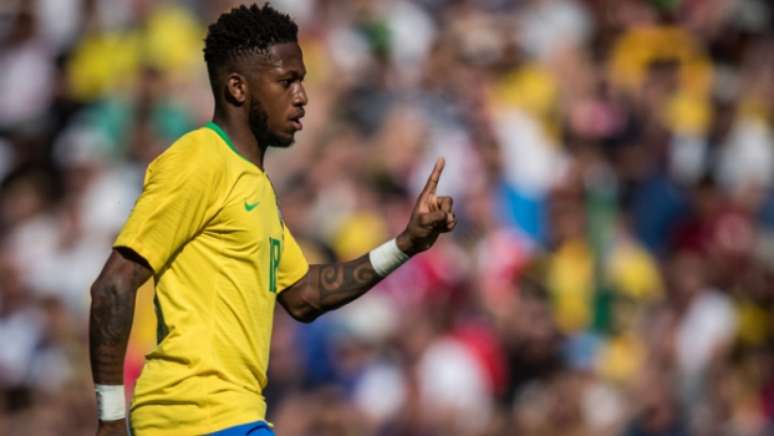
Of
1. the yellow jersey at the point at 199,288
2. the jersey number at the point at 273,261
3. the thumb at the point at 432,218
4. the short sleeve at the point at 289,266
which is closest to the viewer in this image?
the yellow jersey at the point at 199,288

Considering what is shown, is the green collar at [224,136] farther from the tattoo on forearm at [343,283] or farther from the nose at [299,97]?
the tattoo on forearm at [343,283]

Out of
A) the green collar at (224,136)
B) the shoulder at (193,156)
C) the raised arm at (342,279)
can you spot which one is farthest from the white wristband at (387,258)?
the shoulder at (193,156)

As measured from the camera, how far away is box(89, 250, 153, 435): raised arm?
5242 millimetres

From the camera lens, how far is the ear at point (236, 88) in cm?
570

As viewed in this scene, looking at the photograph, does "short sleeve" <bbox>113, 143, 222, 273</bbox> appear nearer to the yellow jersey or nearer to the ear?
the yellow jersey

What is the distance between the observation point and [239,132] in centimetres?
573

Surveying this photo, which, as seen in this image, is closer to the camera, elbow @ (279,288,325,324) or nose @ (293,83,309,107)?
nose @ (293,83,309,107)

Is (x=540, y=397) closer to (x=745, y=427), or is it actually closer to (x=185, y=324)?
(x=745, y=427)

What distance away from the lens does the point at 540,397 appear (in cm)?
1063

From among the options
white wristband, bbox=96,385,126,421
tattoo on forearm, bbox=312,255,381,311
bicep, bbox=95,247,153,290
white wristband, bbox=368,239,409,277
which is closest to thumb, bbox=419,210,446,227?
white wristband, bbox=368,239,409,277

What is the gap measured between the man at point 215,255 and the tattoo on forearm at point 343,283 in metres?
0.35

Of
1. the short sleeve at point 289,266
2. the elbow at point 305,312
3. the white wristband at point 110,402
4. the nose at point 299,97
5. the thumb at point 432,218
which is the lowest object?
the white wristband at point 110,402

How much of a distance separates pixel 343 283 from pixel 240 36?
1063 mm

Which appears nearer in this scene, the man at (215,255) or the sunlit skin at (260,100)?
the man at (215,255)
